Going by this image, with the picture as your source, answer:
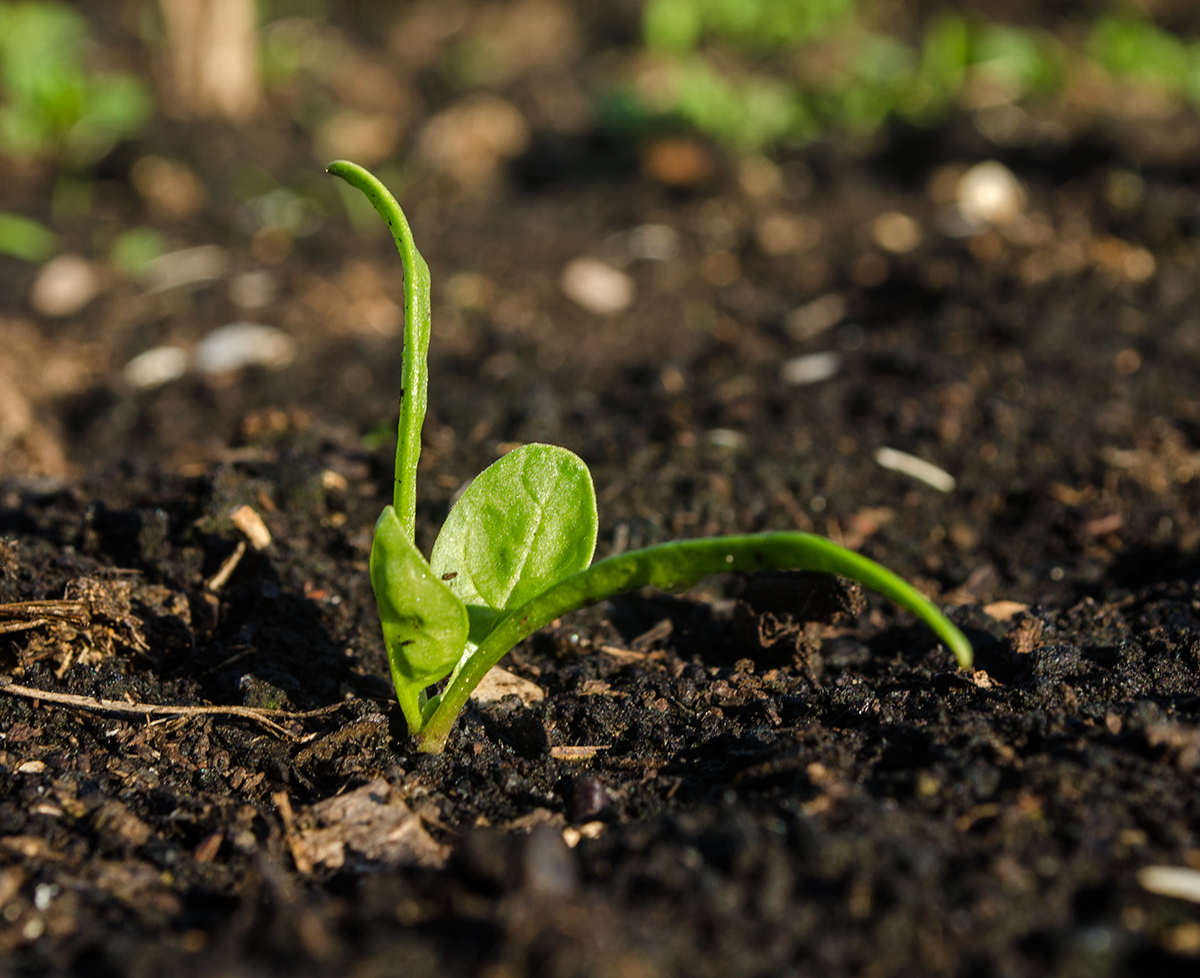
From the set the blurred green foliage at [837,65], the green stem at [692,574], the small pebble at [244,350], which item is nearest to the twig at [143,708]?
the green stem at [692,574]

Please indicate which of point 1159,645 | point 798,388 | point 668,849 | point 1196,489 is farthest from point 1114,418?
point 668,849

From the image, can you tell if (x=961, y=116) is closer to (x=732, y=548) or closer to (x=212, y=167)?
(x=212, y=167)

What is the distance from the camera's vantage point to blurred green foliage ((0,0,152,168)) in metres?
4.43

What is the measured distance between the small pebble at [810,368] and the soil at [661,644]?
44 millimetres

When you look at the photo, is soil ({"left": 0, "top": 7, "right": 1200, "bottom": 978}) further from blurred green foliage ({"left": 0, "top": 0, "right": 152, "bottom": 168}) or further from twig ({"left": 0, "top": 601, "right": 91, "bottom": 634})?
blurred green foliage ({"left": 0, "top": 0, "right": 152, "bottom": 168})

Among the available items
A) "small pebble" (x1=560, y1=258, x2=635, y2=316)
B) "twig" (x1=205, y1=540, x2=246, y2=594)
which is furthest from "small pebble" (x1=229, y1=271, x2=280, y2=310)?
"twig" (x1=205, y1=540, x2=246, y2=594)

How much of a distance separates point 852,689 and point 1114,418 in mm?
1493

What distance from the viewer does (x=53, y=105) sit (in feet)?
14.5

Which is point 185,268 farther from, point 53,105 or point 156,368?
point 53,105

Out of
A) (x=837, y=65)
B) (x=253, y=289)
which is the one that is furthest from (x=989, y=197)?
(x=253, y=289)

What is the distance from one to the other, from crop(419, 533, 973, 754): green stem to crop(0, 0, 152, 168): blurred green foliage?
13.2ft

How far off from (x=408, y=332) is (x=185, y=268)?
9.80 feet

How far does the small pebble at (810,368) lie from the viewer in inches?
118

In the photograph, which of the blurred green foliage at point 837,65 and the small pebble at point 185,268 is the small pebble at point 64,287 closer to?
the small pebble at point 185,268
